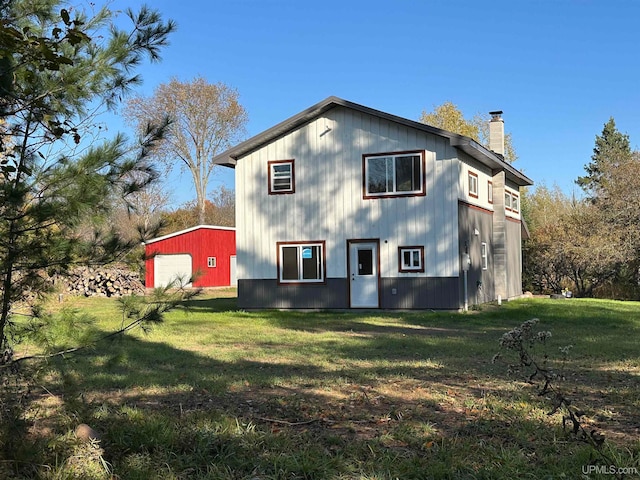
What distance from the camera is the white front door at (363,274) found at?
17969 millimetres

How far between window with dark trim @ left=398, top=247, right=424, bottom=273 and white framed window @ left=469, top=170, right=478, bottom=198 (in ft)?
10.3

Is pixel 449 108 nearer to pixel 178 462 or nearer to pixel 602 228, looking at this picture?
pixel 602 228

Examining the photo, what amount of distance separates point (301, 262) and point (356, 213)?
7.94 ft

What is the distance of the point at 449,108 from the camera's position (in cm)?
4638

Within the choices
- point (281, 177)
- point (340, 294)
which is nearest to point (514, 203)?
point (340, 294)

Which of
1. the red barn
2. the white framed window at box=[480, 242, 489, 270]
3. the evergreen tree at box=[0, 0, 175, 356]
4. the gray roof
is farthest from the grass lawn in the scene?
the red barn

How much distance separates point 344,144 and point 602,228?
A: 18.4m

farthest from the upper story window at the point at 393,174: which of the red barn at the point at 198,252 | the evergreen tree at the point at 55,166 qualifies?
the red barn at the point at 198,252

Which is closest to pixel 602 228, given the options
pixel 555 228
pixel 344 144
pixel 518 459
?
pixel 555 228

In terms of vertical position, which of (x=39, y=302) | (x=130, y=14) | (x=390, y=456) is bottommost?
(x=390, y=456)

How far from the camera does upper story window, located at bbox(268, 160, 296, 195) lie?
18.9 meters

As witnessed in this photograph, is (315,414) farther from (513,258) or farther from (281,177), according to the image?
(513,258)

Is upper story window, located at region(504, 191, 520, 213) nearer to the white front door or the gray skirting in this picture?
the gray skirting

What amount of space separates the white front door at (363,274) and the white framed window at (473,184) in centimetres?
397
